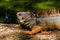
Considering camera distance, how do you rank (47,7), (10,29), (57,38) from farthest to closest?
(47,7) < (10,29) < (57,38)

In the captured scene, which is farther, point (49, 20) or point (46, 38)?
point (49, 20)

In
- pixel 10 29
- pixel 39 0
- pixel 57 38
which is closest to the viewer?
pixel 57 38

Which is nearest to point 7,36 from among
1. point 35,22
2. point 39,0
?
point 35,22

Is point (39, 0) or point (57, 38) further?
point (39, 0)

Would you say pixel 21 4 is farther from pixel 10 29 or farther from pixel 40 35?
pixel 40 35

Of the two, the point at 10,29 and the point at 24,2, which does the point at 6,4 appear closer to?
the point at 24,2

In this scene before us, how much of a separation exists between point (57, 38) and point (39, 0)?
1.83 meters

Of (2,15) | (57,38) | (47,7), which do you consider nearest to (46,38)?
(57,38)

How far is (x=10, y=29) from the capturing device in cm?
389

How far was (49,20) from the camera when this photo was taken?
397cm

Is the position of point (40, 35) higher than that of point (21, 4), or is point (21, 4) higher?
point (21, 4)

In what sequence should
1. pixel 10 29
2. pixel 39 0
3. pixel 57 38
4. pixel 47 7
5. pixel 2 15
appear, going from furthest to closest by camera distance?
pixel 2 15
pixel 39 0
pixel 47 7
pixel 10 29
pixel 57 38

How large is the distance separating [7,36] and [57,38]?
771 mm

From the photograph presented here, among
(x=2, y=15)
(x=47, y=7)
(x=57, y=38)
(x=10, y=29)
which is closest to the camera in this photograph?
(x=57, y=38)
